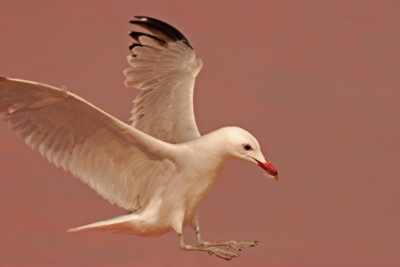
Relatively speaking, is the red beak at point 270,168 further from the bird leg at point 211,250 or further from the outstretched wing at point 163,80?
the outstretched wing at point 163,80

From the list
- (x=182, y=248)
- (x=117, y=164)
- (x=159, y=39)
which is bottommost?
(x=182, y=248)

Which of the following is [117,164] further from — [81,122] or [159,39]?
[159,39]

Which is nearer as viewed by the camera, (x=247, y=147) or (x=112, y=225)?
(x=247, y=147)

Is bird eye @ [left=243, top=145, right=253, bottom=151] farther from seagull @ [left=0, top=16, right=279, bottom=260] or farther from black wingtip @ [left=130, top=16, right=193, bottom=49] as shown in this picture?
black wingtip @ [left=130, top=16, right=193, bottom=49]

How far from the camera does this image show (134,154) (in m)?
9.70

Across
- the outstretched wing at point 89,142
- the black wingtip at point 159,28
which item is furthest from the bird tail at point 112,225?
the black wingtip at point 159,28

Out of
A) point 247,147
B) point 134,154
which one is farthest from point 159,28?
point 247,147

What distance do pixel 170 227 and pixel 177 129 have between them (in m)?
1.20

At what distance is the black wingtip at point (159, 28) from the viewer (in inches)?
437

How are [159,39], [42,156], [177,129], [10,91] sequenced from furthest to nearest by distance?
1. [159,39]
2. [177,129]
3. [42,156]
4. [10,91]

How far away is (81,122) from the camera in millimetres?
9375

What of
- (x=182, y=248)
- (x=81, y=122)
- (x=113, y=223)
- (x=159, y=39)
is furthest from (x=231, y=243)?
(x=159, y=39)

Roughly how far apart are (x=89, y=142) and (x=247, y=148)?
1600 millimetres

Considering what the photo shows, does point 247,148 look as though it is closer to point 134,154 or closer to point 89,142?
point 134,154
